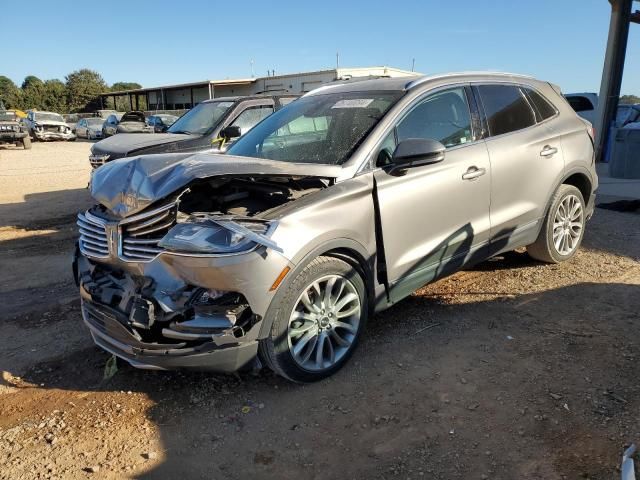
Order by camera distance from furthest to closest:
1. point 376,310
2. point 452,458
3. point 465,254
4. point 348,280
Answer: point 465,254 → point 376,310 → point 348,280 → point 452,458

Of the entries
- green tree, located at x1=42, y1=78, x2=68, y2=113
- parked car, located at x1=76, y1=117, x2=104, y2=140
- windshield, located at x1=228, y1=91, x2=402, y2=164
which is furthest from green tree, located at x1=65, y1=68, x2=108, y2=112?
windshield, located at x1=228, y1=91, x2=402, y2=164

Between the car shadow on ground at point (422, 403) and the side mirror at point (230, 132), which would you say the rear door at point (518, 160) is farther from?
the side mirror at point (230, 132)

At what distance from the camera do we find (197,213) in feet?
10.7

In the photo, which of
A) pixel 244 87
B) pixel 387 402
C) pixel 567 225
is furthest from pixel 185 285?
pixel 244 87

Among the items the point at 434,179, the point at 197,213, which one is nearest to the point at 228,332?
the point at 197,213

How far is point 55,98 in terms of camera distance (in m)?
74.9

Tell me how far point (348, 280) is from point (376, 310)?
1.32ft

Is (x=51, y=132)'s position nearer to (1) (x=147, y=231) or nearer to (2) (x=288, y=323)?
(1) (x=147, y=231)

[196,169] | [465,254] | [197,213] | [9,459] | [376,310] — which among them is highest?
[196,169]

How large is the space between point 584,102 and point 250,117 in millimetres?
12677

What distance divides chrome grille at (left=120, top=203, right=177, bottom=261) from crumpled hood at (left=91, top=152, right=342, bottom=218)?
0.06m

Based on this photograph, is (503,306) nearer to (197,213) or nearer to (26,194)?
(197,213)

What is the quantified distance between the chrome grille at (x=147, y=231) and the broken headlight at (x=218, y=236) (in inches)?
5.3

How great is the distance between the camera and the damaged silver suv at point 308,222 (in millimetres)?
2955
